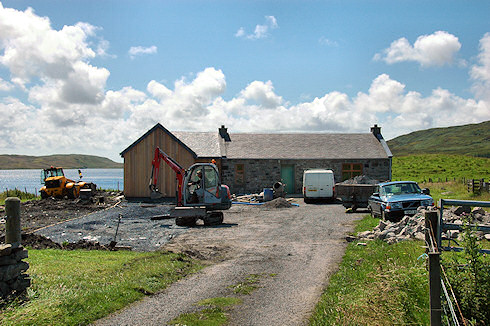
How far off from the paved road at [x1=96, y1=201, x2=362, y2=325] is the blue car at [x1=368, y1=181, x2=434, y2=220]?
4.95ft

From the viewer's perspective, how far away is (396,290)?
6.93m

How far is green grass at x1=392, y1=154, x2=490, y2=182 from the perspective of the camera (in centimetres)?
5841

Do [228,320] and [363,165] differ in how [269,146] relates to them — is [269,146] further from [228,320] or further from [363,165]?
[228,320]

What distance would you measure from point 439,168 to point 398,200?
54242 millimetres

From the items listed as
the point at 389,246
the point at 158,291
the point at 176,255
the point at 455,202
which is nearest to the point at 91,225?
the point at 176,255

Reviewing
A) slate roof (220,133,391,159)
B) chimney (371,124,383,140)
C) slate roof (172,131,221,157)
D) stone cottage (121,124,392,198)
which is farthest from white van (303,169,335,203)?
chimney (371,124,383,140)

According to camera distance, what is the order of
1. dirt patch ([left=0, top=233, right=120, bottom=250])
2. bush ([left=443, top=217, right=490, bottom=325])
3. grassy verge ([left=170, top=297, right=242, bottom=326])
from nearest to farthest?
1. bush ([left=443, top=217, right=490, bottom=325])
2. grassy verge ([left=170, top=297, right=242, bottom=326])
3. dirt patch ([left=0, top=233, right=120, bottom=250])

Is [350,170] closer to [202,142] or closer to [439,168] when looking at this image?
[202,142]

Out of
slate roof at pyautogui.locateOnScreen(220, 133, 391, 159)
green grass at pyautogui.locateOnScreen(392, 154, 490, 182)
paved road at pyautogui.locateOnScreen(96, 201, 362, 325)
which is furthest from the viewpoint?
green grass at pyautogui.locateOnScreen(392, 154, 490, 182)

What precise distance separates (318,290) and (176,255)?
4.95 m

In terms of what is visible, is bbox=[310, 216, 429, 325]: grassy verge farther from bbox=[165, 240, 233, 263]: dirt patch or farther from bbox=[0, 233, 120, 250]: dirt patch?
bbox=[0, 233, 120, 250]: dirt patch

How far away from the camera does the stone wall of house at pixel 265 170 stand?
36969 mm

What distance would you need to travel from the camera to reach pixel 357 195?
24781mm

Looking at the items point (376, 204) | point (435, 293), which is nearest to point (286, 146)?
point (376, 204)
